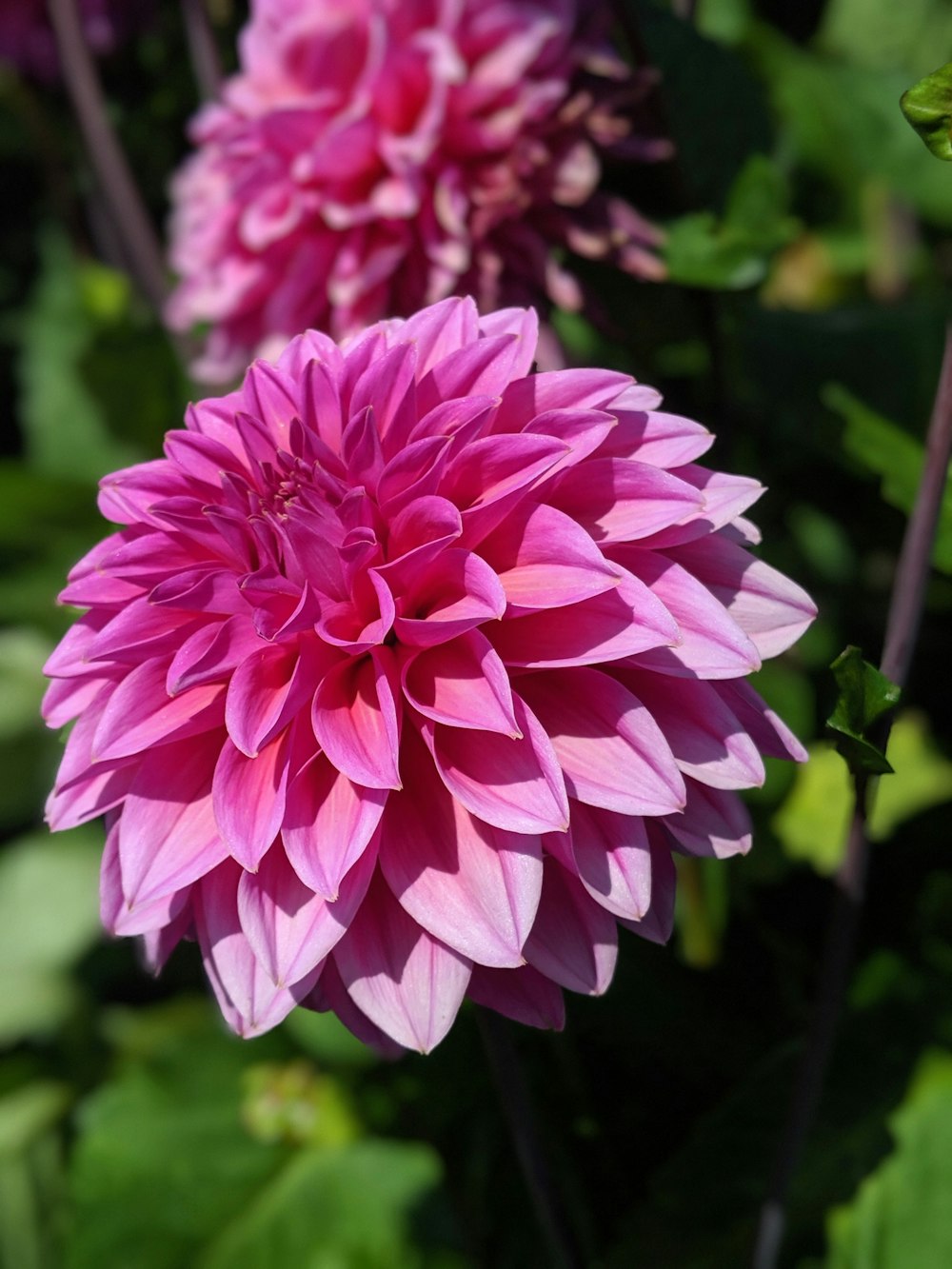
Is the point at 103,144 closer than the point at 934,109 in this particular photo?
No

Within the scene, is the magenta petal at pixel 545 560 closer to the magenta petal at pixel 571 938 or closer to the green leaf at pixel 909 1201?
the magenta petal at pixel 571 938

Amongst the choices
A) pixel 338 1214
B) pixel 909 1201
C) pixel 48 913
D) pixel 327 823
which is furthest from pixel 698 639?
pixel 48 913

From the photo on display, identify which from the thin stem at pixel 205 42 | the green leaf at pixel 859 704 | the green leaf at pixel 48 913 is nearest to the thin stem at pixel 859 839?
the green leaf at pixel 859 704

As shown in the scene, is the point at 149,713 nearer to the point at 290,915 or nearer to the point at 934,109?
the point at 290,915

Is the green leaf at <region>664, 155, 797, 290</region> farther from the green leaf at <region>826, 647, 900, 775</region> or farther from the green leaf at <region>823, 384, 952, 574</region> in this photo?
the green leaf at <region>826, 647, 900, 775</region>

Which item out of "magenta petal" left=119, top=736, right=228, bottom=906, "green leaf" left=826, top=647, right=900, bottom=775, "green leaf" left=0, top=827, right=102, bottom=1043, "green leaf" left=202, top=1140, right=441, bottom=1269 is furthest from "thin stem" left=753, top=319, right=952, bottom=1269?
"green leaf" left=0, top=827, right=102, bottom=1043

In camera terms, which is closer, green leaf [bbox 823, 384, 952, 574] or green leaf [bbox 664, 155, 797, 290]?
green leaf [bbox 823, 384, 952, 574]
